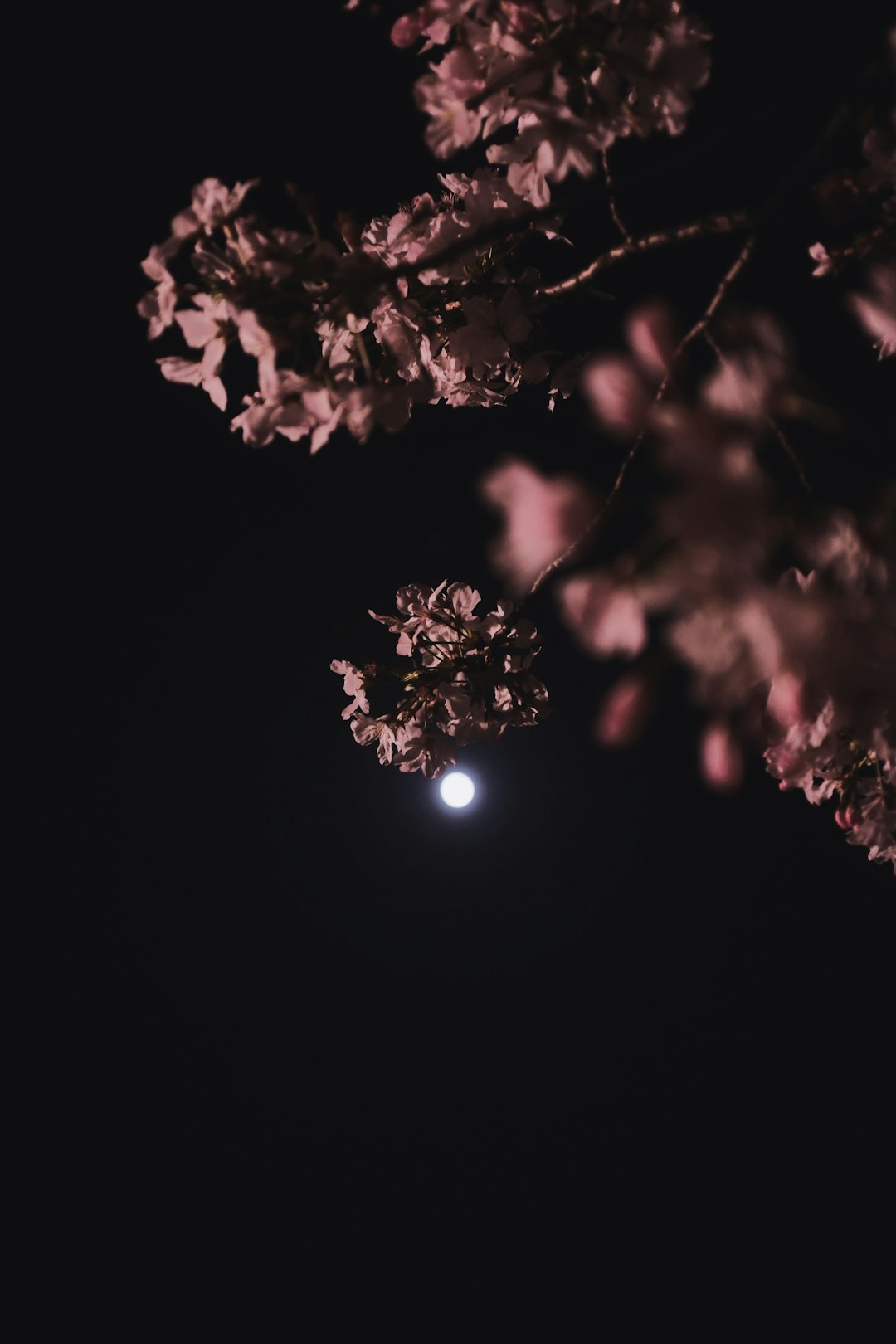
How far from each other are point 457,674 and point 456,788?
1093 millimetres

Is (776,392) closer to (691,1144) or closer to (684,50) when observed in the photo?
(684,50)

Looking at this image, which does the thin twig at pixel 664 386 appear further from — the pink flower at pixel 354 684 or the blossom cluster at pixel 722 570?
→ the pink flower at pixel 354 684

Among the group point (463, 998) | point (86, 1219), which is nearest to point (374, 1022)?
point (463, 998)

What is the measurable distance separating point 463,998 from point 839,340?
176cm

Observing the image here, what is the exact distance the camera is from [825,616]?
0.36 m

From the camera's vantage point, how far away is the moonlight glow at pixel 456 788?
1.92m

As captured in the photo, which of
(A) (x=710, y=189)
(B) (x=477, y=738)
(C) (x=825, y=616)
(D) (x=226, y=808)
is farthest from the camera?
(D) (x=226, y=808)

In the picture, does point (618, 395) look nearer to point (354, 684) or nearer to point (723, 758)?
point (723, 758)


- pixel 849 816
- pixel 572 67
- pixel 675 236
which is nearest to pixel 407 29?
pixel 572 67

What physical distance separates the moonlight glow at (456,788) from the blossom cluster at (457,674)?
3.32 feet

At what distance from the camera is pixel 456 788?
193cm

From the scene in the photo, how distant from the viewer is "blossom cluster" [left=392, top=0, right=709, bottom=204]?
1.89 ft

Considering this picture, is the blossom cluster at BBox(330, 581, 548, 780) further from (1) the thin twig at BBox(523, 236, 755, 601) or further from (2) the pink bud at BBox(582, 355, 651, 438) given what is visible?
(2) the pink bud at BBox(582, 355, 651, 438)

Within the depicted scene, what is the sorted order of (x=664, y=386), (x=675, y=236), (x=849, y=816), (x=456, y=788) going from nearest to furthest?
(x=664, y=386), (x=675, y=236), (x=849, y=816), (x=456, y=788)
